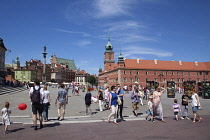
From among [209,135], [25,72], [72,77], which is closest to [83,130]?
[209,135]

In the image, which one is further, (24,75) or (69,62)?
(69,62)

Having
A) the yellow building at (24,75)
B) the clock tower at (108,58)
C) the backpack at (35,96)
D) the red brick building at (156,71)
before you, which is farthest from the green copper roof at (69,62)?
the backpack at (35,96)

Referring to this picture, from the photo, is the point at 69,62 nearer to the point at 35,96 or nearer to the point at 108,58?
the point at 108,58

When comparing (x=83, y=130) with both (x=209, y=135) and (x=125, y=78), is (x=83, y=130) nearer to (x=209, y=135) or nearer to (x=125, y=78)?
(x=209, y=135)

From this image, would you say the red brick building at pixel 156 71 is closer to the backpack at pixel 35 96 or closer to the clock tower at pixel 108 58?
the clock tower at pixel 108 58

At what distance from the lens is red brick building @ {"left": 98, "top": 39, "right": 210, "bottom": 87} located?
8188 cm

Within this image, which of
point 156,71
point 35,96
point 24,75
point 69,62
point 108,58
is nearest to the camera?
point 35,96

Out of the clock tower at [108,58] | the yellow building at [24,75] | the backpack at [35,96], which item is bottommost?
the backpack at [35,96]

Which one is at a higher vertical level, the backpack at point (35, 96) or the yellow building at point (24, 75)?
the yellow building at point (24, 75)

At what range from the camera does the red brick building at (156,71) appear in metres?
81.9

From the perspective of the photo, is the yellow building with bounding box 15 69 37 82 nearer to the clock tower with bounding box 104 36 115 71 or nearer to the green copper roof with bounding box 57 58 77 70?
the clock tower with bounding box 104 36 115 71

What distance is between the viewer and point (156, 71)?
84938 millimetres

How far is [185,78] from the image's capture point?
87875 mm

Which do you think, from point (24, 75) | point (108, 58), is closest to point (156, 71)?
point (108, 58)
